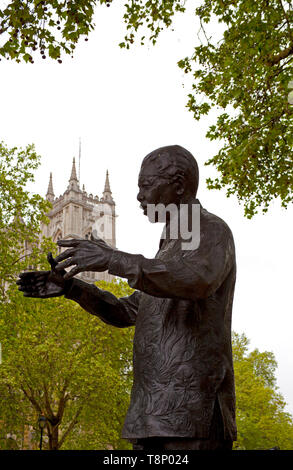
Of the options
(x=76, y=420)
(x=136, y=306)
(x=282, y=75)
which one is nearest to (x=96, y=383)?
(x=76, y=420)

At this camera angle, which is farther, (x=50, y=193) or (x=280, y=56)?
(x=50, y=193)

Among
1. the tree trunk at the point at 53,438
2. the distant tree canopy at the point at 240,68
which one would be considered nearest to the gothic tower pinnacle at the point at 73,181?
the tree trunk at the point at 53,438

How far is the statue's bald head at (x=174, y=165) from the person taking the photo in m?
2.55

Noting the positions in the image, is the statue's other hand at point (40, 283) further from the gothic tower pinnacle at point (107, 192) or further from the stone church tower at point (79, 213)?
the gothic tower pinnacle at point (107, 192)

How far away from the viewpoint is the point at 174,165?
255 centimetres

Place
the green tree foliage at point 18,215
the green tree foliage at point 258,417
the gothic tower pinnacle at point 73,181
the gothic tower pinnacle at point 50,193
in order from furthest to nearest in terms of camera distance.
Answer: the gothic tower pinnacle at point 50,193, the gothic tower pinnacle at point 73,181, the green tree foliage at point 258,417, the green tree foliage at point 18,215

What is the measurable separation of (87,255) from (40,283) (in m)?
0.59

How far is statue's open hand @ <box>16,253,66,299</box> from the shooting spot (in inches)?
101

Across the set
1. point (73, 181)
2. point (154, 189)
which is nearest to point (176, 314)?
point (154, 189)

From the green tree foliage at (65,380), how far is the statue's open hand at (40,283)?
1526cm

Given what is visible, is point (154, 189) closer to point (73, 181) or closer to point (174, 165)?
point (174, 165)

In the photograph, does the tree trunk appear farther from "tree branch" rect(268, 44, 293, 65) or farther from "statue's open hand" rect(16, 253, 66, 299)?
"statue's open hand" rect(16, 253, 66, 299)
